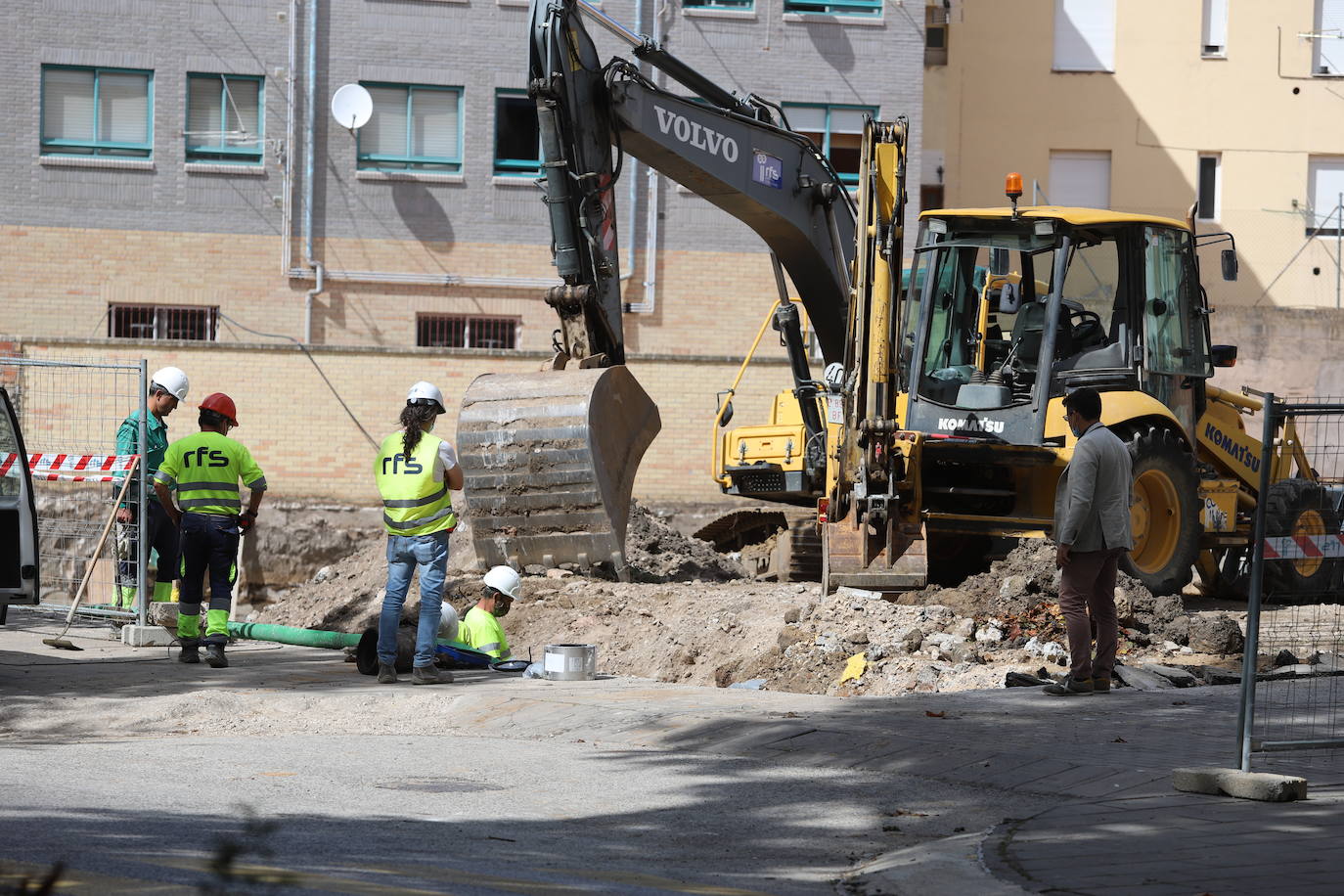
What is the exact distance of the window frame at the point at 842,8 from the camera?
28547mm

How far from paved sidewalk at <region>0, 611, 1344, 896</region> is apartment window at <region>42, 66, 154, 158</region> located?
669 inches

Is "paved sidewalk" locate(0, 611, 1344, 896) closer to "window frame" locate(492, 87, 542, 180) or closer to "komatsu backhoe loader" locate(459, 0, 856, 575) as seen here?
"komatsu backhoe loader" locate(459, 0, 856, 575)

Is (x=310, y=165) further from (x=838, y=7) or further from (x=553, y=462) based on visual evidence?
(x=553, y=462)

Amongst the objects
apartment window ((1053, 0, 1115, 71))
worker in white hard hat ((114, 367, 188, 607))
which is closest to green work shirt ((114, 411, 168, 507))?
worker in white hard hat ((114, 367, 188, 607))

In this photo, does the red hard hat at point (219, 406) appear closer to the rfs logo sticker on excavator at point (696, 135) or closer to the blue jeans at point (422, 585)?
the blue jeans at point (422, 585)

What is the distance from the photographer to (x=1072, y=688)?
9.74 m

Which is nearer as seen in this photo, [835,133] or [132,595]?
[132,595]

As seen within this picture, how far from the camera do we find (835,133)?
28719 millimetres

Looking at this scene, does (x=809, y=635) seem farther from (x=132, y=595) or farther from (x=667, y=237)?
(x=667, y=237)

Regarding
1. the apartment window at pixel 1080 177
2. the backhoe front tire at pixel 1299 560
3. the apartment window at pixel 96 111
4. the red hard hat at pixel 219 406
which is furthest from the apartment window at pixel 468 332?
the backhoe front tire at pixel 1299 560

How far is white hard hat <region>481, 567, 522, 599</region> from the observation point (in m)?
11.6

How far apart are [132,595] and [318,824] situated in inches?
299

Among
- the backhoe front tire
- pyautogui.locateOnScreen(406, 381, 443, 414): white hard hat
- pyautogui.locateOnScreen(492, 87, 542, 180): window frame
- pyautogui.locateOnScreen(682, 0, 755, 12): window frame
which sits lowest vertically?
the backhoe front tire

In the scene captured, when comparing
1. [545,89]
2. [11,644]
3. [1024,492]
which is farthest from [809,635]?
[11,644]
